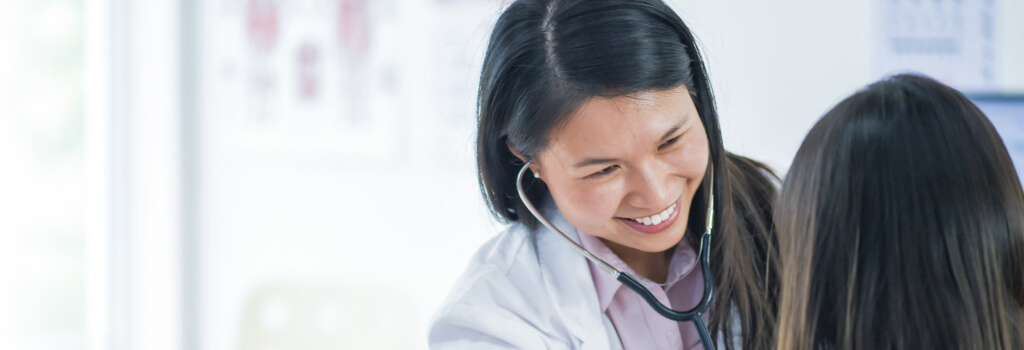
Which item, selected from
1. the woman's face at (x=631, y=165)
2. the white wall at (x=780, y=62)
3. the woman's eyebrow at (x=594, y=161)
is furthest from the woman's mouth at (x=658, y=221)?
the white wall at (x=780, y=62)

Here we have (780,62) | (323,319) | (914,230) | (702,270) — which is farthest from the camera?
(323,319)

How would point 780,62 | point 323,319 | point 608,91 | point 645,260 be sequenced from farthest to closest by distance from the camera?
point 323,319
point 780,62
point 645,260
point 608,91

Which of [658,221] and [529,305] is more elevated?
[658,221]

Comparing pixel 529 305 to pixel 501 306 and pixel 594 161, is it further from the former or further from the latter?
pixel 594 161

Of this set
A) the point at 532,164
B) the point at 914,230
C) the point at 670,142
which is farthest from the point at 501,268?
the point at 914,230

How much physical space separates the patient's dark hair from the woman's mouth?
0.06 meters

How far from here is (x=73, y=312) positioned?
7.32 ft

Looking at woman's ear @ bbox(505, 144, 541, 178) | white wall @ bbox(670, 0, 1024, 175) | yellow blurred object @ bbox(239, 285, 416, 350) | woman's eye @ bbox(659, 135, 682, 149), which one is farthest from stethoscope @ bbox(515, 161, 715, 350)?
yellow blurred object @ bbox(239, 285, 416, 350)

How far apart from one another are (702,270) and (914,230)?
355 millimetres

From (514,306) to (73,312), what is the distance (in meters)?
1.63

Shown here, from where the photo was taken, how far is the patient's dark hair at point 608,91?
93 centimetres

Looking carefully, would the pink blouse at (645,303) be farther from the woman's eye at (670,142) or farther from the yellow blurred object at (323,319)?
the yellow blurred object at (323,319)

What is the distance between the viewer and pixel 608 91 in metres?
0.93

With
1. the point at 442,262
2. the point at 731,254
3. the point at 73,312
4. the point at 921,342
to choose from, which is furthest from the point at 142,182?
the point at 921,342
